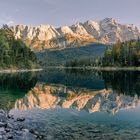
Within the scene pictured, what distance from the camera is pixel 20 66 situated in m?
194

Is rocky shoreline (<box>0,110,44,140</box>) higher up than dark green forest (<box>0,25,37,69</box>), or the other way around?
dark green forest (<box>0,25,37,69</box>)

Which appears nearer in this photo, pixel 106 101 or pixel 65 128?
pixel 65 128

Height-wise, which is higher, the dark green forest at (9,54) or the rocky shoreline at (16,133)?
the dark green forest at (9,54)

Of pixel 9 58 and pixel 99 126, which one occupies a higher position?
pixel 9 58

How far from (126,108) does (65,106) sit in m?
9.51

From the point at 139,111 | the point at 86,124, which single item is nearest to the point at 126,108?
the point at 139,111

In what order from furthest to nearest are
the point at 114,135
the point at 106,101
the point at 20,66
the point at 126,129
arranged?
the point at 20,66 < the point at 106,101 < the point at 126,129 < the point at 114,135

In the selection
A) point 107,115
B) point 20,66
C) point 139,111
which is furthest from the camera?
point 20,66

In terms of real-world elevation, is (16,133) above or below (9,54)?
below

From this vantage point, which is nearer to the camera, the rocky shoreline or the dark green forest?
the rocky shoreline

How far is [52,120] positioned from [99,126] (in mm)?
6356

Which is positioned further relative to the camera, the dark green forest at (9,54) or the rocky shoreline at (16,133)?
the dark green forest at (9,54)

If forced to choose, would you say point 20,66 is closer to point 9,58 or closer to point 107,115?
point 9,58

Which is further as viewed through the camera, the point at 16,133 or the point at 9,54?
the point at 9,54
